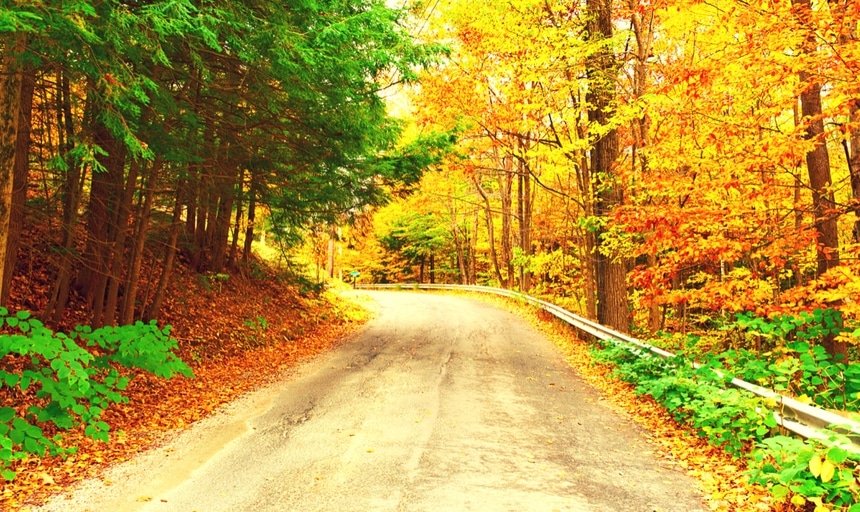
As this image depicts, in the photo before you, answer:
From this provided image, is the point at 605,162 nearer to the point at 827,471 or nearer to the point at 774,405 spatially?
the point at 774,405

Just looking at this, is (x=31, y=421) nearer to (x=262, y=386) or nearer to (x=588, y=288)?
(x=262, y=386)

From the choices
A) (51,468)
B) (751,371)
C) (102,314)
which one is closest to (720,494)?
(751,371)

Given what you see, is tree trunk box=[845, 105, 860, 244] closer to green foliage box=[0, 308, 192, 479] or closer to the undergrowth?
the undergrowth

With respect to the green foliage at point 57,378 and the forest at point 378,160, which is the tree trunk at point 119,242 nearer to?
the forest at point 378,160

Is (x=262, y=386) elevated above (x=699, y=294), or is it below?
below

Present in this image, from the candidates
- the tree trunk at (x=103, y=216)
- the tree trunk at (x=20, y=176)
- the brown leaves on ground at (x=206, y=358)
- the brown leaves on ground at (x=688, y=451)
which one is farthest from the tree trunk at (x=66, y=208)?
the brown leaves on ground at (x=688, y=451)

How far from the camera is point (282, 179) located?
40.0ft

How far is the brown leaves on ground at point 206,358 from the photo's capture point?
543cm

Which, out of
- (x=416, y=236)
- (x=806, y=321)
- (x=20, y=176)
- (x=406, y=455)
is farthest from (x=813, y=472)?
(x=416, y=236)

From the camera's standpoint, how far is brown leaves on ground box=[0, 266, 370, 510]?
17.8 feet

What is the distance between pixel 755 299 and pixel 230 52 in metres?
9.06

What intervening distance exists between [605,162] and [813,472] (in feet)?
31.9

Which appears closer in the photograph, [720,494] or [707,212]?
[720,494]

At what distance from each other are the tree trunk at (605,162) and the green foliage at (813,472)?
7.28 metres
